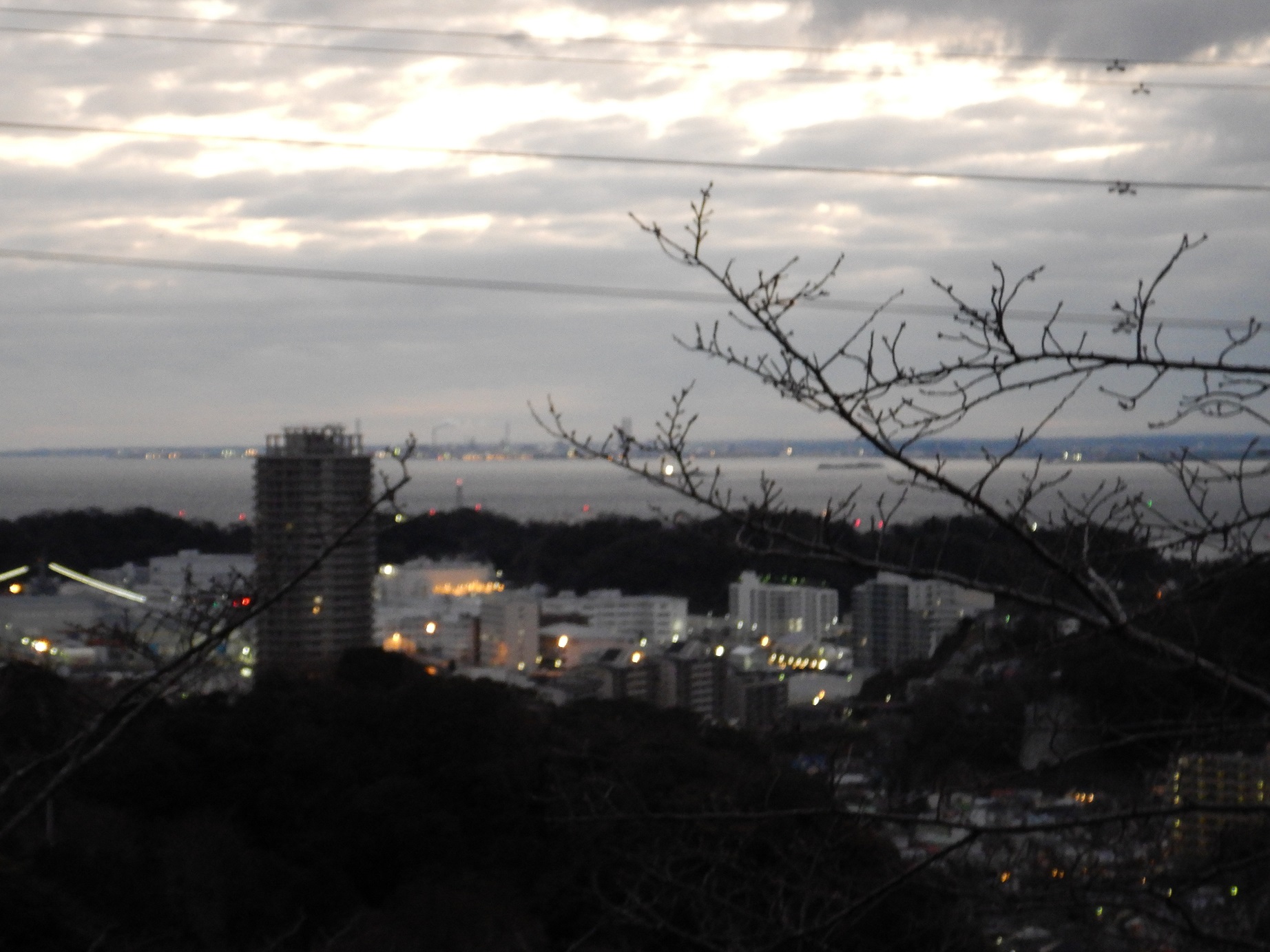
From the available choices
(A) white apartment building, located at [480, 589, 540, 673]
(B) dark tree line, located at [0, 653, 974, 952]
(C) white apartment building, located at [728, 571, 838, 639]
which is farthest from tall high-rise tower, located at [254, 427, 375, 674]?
(C) white apartment building, located at [728, 571, 838, 639]

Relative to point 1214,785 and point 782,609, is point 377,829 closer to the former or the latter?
point 1214,785

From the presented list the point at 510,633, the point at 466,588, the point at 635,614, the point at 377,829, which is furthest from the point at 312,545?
the point at 466,588

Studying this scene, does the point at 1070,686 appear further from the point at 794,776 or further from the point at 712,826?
the point at 712,826

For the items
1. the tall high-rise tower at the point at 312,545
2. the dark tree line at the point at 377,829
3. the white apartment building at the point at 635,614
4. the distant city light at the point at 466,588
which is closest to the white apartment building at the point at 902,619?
the white apartment building at the point at 635,614

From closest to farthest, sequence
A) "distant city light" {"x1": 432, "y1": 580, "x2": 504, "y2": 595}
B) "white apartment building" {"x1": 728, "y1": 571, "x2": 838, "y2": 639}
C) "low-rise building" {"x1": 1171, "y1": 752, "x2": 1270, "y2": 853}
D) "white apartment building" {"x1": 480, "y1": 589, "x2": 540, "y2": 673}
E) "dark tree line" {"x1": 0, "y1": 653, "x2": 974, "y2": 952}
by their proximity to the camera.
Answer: "low-rise building" {"x1": 1171, "y1": 752, "x2": 1270, "y2": 853} < "dark tree line" {"x1": 0, "y1": 653, "x2": 974, "y2": 952} < "white apartment building" {"x1": 480, "y1": 589, "x2": 540, "y2": 673} < "white apartment building" {"x1": 728, "y1": 571, "x2": 838, "y2": 639} < "distant city light" {"x1": 432, "y1": 580, "x2": 504, "y2": 595}

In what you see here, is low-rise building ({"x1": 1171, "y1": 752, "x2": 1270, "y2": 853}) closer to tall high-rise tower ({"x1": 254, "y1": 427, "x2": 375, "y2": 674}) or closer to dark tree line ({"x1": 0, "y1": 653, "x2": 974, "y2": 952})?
dark tree line ({"x1": 0, "y1": 653, "x2": 974, "y2": 952})

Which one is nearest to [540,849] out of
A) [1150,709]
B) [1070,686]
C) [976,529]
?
[1070,686]

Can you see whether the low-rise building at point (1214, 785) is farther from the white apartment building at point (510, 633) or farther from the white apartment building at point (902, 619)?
the white apartment building at point (510, 633)
